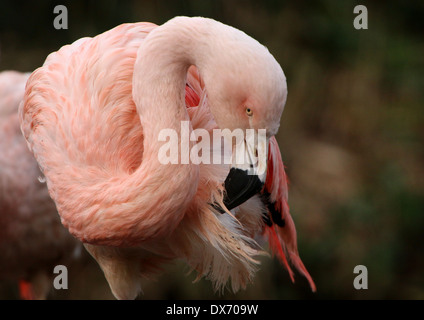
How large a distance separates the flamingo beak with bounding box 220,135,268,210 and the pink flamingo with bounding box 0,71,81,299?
1.20m

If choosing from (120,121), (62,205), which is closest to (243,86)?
(120,121)

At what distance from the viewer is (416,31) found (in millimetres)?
4137

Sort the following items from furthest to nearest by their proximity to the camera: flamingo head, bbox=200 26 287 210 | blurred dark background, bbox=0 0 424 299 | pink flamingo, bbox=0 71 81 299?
blurred dark background, bbox=0 0 424 299
pink flamingo, bbox=0 71 81 299
flamingo head, bbox=200 26 287 210

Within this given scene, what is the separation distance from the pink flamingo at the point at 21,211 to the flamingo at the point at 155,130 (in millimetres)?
530

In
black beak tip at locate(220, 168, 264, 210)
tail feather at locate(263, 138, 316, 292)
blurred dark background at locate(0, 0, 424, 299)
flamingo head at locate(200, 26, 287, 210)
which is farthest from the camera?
blurred dark background at locate(0, 0, 424, 299)

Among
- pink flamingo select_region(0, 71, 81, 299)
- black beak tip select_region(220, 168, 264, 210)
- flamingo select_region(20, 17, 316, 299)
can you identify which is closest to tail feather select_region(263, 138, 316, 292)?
flamingo select_region(20, 17, 316, 299)

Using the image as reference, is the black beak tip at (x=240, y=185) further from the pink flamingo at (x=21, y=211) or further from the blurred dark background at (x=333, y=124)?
the blurred dark background at (x=333, y=124)

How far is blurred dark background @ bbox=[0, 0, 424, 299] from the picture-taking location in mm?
3666

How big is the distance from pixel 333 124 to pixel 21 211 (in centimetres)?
224

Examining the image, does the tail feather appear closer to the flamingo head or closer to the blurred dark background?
the flamingo head

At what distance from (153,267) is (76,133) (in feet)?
2.45

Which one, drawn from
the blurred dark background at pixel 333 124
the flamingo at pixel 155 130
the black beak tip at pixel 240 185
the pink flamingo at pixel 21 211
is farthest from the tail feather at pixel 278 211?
the blurred dark background at pixel 333 124

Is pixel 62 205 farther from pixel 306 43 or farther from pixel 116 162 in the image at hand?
pixel 306 43

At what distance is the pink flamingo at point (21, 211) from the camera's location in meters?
2.41
